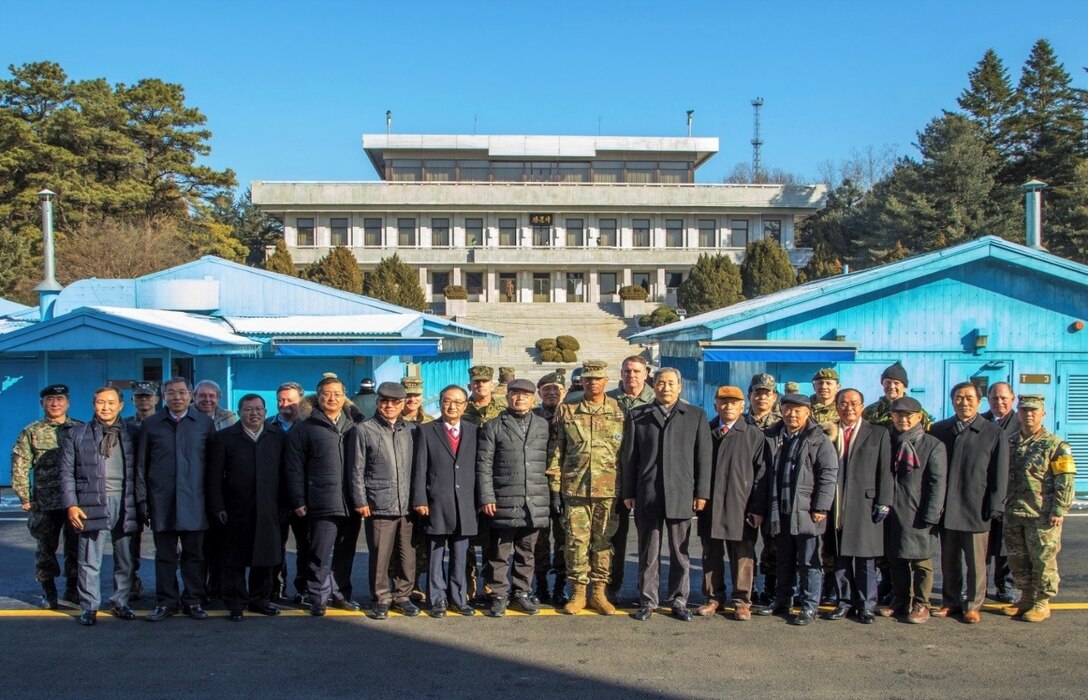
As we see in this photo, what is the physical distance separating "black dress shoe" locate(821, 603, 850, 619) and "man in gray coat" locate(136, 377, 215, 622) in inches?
188

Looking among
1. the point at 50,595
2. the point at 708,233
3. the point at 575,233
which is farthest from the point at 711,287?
the point at 50,595

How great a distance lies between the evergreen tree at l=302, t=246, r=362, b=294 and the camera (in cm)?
4312

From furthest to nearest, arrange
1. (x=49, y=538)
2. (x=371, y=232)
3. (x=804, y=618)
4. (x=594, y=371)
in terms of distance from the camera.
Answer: (x=371, y=232)
(x=49, y=538)
(x=594, y=371)
(x=804, y=618)

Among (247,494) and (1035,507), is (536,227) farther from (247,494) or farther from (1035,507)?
(1035,507)

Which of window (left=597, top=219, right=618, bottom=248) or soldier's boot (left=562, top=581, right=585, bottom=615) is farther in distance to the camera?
window (left=597, top=219, right=618, bottom=248)

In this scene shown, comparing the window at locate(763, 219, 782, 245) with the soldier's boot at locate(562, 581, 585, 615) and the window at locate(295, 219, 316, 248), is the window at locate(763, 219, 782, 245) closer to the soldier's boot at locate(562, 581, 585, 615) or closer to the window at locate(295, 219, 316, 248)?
the window at locate(295, 219, 316, 248)

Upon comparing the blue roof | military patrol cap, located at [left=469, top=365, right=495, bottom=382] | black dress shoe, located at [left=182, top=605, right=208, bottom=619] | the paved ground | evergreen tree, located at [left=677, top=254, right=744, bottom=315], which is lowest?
the paved ground

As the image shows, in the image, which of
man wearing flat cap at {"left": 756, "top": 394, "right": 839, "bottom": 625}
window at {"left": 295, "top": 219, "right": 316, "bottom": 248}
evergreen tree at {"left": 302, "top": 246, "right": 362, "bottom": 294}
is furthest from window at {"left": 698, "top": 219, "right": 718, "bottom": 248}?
man wearing flat cap at {"left": 756, "top": 394, "right": 839, "bottom": 625}

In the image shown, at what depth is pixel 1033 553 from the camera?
6.63 m

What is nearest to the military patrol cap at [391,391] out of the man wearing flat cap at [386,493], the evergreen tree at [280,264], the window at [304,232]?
the man wearing flat cap at [386,493]

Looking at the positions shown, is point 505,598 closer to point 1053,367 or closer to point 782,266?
point 1053,367

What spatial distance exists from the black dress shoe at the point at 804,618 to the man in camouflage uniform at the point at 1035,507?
1616 mm

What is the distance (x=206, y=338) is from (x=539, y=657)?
9.43 metres

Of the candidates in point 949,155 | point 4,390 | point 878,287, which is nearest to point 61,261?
point 4,390
